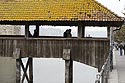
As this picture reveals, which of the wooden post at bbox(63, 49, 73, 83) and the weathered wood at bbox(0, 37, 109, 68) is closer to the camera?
the weathered wood at bbox(0, 37, 109, 68)

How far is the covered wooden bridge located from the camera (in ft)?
54.3

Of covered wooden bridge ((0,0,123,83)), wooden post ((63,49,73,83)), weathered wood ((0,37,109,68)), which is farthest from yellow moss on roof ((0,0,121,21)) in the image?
wooden post ((63,49,73,83))

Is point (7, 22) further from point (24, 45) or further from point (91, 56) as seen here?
point (91, 56)

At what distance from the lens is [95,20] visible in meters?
16.3

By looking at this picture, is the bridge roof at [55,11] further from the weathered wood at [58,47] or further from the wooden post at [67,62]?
the wooden post at [67,62]

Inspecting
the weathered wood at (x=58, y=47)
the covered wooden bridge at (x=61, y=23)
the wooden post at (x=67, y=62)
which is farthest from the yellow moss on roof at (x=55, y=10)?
the wooden post at (x=67, y=62)

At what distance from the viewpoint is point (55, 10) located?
17422mm

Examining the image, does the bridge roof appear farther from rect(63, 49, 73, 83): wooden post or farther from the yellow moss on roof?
rect(63, 49, 73, 83): wooden post

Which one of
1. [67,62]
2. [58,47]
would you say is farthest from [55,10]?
[67,62]

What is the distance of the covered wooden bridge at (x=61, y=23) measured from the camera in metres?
16.6

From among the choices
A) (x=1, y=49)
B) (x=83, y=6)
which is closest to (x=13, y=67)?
(x=1, y=49)

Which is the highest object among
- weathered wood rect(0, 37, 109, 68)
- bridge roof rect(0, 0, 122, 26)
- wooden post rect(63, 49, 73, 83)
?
bridge roof rect(0, 0, 122, 26)

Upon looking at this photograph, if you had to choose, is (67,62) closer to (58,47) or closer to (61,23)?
(58,47)

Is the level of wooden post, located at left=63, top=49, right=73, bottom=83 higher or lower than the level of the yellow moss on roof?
lower
